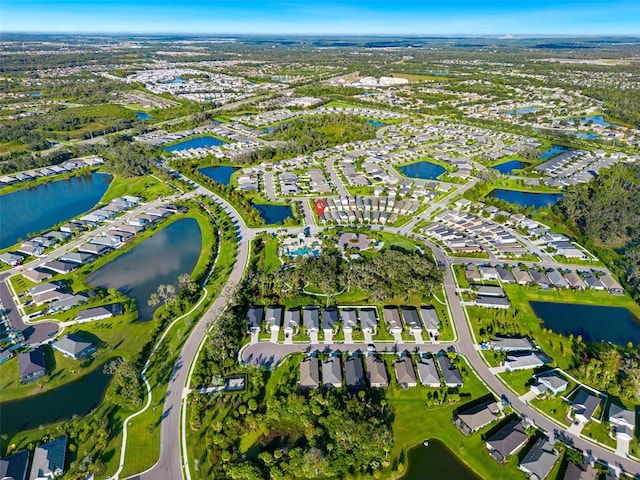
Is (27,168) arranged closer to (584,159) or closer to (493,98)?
(584,159)

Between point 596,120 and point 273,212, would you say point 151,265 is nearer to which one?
point 273,212

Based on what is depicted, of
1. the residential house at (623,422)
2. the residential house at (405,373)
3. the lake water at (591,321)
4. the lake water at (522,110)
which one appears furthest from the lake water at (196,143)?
the lake water at (522,110)

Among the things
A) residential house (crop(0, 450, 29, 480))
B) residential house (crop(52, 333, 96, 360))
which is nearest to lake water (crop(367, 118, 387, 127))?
residential house (crop(52, 333, 96, 360))

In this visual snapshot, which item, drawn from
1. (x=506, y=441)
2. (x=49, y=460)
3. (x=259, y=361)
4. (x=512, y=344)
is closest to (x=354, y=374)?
(x=259, y=361)

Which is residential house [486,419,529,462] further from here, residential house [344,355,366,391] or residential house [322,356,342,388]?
residential house [322,356,342,388]

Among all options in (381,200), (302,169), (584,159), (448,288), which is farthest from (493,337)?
(584,159)

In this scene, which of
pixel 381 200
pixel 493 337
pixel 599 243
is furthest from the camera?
pixel 381 200
